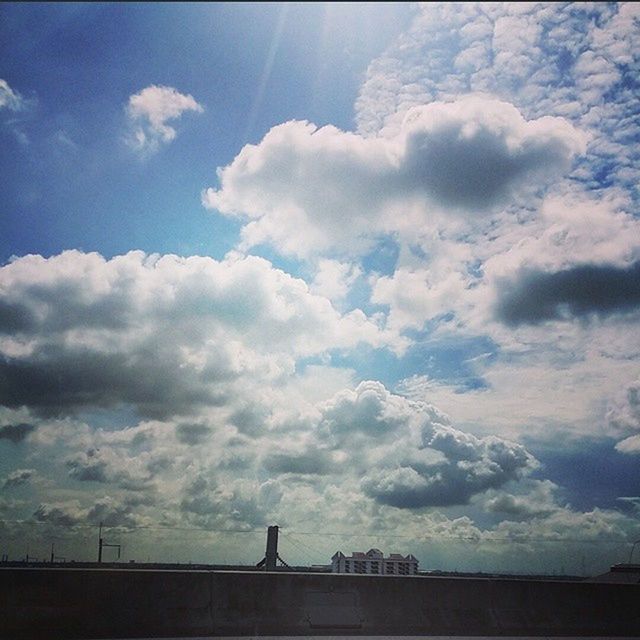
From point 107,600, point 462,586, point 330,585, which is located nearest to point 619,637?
point 462,586

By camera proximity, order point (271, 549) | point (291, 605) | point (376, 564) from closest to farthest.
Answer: point (291, 605) < point (271, 549) < point (376, 564)

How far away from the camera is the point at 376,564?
1850 inches

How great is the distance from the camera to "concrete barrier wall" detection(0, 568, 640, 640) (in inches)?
415

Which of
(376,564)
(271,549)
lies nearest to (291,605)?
(271,549)

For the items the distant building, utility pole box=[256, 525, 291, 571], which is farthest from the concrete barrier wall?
the distant building

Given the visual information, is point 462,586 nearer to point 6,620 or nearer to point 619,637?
point 619,637

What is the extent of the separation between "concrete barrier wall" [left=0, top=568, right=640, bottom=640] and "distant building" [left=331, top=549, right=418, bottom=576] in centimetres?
2884

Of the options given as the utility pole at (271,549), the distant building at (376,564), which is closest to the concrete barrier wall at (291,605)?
the utility pole at (271,549)

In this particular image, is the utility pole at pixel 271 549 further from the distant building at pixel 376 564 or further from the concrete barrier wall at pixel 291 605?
the distant building at pixel 376 564

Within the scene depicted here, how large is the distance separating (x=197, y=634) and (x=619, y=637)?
8390mm

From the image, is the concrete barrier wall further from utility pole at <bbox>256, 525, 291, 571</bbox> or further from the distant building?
the distant building

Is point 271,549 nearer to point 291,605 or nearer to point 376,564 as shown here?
point 291,605

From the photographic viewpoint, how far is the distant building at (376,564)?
43500 mm

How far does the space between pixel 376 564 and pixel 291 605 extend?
3733cm
